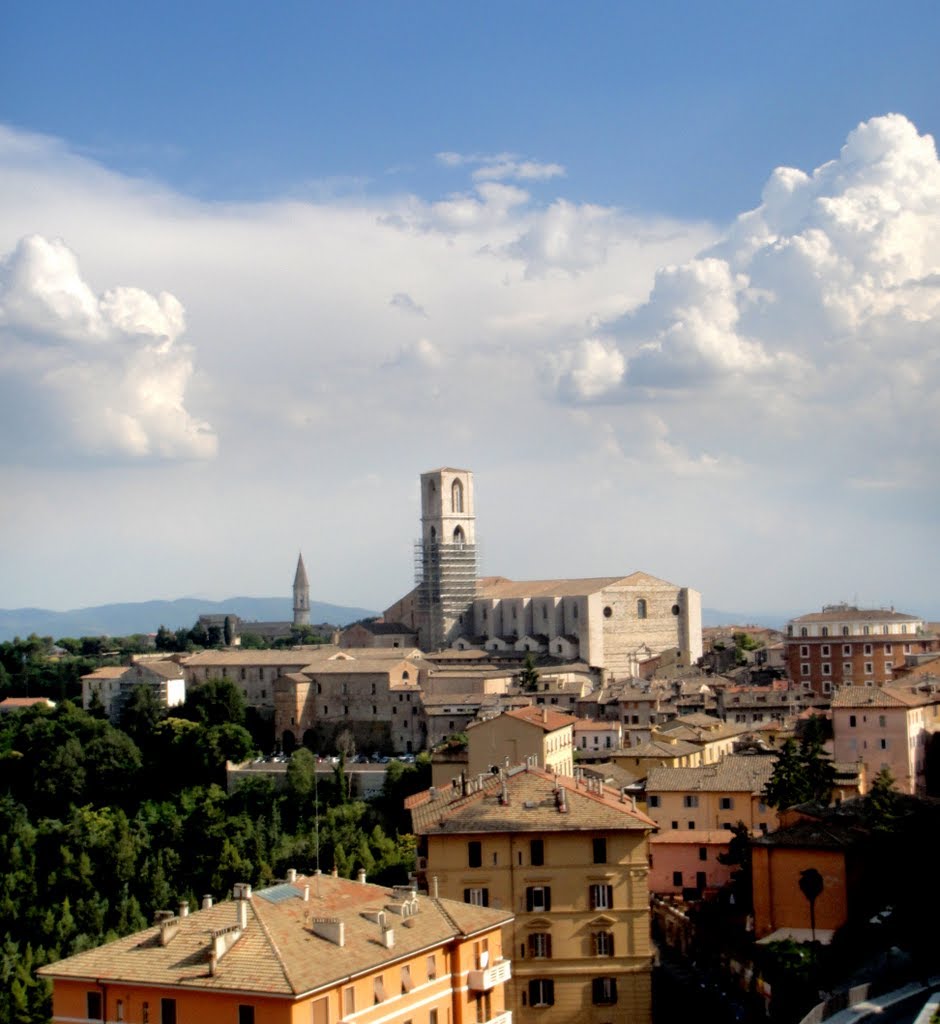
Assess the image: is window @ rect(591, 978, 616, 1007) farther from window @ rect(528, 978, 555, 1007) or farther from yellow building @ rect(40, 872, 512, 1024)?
yellow building @ rect(40, 872, 512, 1024)

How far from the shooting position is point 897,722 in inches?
1761

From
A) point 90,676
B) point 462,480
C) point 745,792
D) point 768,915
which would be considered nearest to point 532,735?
point 745,792

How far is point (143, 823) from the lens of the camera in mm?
61125

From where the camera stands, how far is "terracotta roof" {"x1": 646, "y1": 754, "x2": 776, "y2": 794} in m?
41.8

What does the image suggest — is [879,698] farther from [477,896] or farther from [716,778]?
[477,896]

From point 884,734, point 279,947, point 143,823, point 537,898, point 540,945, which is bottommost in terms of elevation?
point 143,823

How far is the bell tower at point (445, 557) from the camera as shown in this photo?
86250mm

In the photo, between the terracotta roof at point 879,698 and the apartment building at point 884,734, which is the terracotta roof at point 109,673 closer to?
the terracotta roof at point 879,698

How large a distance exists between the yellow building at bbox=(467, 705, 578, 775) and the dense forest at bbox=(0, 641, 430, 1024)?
375 centimetres

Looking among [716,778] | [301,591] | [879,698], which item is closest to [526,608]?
[879,698]

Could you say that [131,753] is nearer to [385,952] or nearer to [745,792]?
[745,792]

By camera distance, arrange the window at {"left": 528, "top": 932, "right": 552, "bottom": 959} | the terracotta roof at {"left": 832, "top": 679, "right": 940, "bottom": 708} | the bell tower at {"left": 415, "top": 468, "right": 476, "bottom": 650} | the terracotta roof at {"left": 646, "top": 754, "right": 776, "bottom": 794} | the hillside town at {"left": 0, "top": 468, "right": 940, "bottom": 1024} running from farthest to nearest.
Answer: the bell tower at {"left": 415, "top": 468, "right": 476, "bottom": 650} → the terracotta roof at {"left": 832, "top": 679, "right": 940, "bottom": 708} → the terracotta roof at {"left": 646, "top": 754, "right": 776, "bottom": 794} → the window at {"left": 528, "top": 932, "right": 552, "bottom": 959} → the hillside town at {"left": 0, "top": 468, "right": 940, "bottom": 1024}

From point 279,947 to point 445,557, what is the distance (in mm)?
67161

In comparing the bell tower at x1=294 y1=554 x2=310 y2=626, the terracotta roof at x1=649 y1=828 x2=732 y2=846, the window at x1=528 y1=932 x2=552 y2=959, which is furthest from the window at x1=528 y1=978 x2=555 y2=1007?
the bell tower at x1=294 y1=554 x2=310 y2=626
